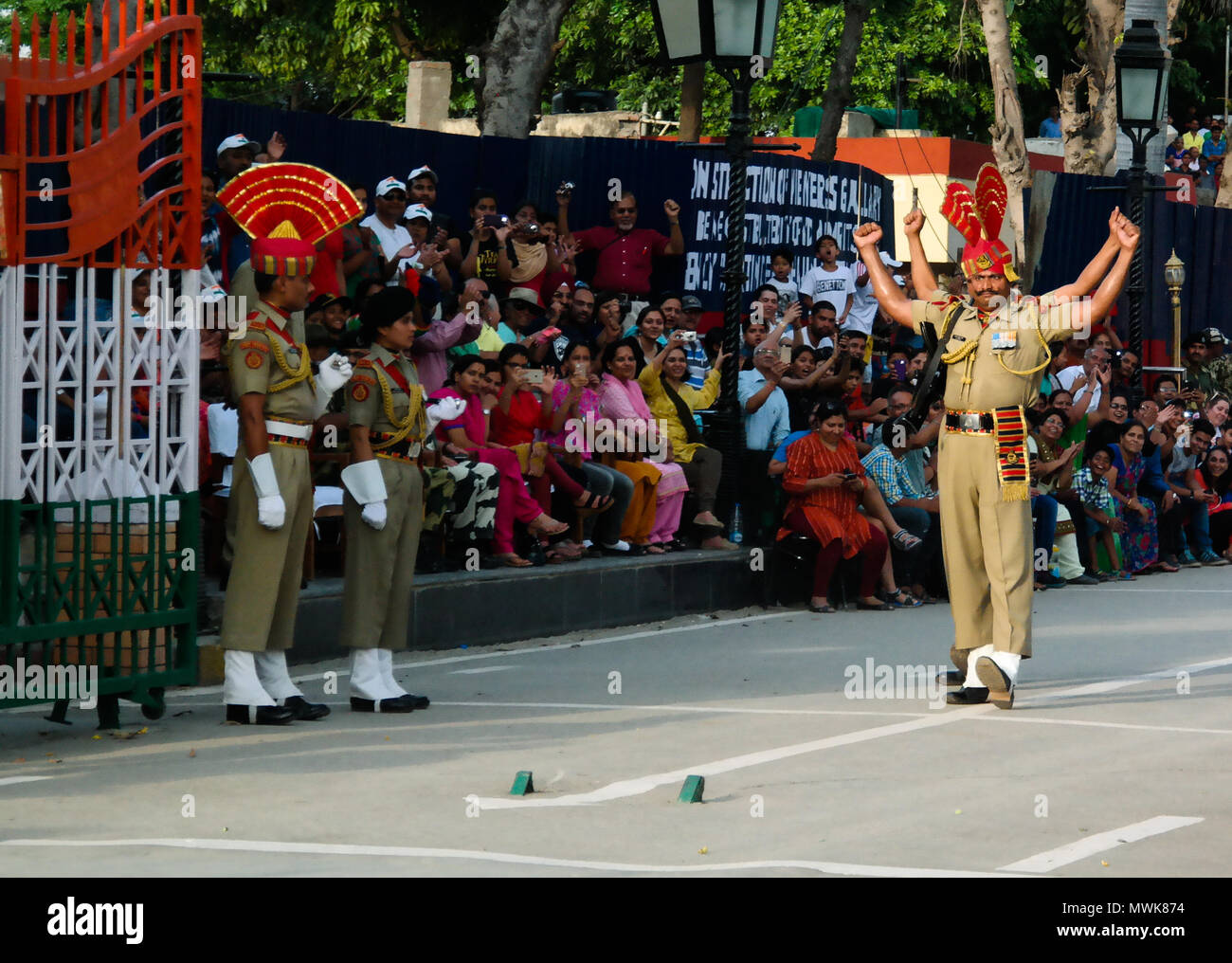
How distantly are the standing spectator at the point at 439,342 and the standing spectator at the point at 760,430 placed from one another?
8.15ft

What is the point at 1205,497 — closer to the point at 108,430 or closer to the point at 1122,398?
the point at 1122,398

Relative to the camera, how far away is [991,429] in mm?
11008

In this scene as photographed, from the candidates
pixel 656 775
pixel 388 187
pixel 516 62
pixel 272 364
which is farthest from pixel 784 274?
pixel 656 775

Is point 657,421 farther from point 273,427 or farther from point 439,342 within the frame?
point 273,427

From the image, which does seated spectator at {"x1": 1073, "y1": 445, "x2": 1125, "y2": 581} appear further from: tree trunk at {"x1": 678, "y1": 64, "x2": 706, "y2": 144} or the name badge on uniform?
tree trunk at {"x1": 678, "y1": 64, "x2": 706, "y2": 144}

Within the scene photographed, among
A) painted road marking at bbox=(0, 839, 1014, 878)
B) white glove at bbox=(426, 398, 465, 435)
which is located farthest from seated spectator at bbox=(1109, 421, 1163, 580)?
painted road marking at bbox=(0, 839, 1014, 878)

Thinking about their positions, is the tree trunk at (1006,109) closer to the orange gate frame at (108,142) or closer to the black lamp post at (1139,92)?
the black lamp post at (1139,92)

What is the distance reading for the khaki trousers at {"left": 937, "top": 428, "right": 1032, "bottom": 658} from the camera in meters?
10.8

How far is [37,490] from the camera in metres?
9.23

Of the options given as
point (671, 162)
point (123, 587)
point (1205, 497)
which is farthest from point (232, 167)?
point (1205, 497)

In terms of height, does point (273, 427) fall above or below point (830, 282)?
below

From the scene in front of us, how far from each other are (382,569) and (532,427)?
378cm

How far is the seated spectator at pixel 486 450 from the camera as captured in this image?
44.1 feet

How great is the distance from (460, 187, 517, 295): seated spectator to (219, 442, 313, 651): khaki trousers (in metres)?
6.34
